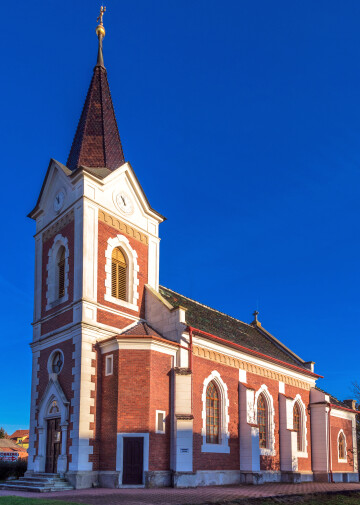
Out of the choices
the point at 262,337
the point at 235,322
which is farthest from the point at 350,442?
the point at 235,322

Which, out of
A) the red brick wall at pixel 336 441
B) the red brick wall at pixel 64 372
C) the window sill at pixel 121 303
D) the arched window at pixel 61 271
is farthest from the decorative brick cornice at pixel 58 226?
the red brick wall at pixel 336 441

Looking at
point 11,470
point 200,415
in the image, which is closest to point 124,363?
point 200,415

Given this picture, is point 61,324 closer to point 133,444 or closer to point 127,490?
point 133,444

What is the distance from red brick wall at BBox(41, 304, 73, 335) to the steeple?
8.07 m

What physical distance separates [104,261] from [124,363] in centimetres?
524

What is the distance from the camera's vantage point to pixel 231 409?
27.3 m

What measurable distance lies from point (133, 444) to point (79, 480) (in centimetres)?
252

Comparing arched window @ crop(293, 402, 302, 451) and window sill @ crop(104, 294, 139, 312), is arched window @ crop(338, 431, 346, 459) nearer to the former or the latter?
arched window @ crop(293, 402, 302, 451)

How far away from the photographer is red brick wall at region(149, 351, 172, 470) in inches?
870

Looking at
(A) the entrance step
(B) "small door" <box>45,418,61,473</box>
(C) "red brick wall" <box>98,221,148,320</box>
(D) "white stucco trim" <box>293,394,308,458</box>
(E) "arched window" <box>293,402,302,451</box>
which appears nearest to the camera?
(A) the entrance step

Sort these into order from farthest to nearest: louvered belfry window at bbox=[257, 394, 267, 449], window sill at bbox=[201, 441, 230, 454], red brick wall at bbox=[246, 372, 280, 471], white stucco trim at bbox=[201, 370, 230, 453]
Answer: louvered belfry window at bbox=[257, 394, 267, 449]
red brick wall at bbox=[246, 372, 280, 471]
white stucco trim at bbox=[201, 370, 230, 453]
window sill at bbox=[201, 441, 230, 454]

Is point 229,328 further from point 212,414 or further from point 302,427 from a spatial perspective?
point 302,427

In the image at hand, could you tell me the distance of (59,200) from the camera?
27.4 meters

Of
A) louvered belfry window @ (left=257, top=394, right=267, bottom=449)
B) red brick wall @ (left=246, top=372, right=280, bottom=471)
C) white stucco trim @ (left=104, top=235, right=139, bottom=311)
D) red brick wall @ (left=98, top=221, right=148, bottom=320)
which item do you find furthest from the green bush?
louvered belfry window @ (left=257, top=394, right=267, bottom=449)
